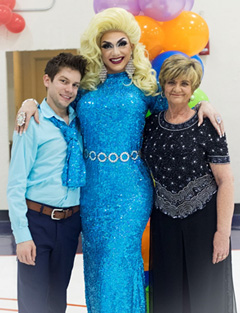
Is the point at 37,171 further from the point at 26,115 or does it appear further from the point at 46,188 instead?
the point at 26,115

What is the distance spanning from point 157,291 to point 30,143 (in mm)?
949

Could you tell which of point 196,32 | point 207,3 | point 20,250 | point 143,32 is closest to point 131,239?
point 20,250

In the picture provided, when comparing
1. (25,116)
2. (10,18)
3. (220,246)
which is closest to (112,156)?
(25,116)

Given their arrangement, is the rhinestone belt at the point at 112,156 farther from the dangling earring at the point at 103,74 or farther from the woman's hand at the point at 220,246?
the woman's hand at the point at 220,246

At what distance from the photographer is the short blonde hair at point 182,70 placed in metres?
1.78

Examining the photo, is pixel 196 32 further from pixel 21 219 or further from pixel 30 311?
pixel 30 311

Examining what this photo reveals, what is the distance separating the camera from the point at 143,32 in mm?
2344

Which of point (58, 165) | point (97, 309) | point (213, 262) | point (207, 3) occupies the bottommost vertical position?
point (97, 309)

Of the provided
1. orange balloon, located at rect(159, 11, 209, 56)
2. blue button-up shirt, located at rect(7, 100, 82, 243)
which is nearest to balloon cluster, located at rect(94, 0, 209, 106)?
orange balloon, located at rect(159, 11, 209, 56)

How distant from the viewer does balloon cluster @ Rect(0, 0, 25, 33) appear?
5008mm

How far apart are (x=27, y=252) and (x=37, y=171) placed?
0.37 metres

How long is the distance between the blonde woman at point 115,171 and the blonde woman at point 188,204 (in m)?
0.11

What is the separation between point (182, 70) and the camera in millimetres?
1775

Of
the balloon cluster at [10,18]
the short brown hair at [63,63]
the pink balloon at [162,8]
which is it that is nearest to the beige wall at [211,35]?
the balloon cluster at [10,18]
